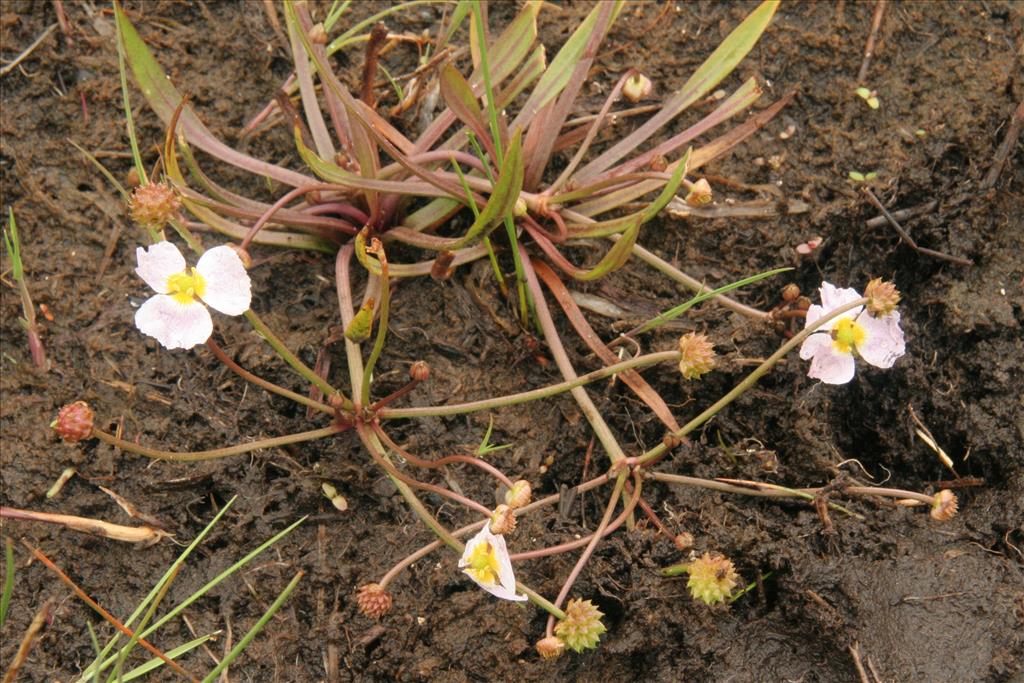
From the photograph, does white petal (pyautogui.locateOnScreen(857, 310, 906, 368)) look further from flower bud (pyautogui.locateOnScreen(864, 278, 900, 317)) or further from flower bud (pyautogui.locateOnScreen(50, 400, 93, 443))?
flower bud (pyautogui.locateOnScreen(50, 400, 93, 443))

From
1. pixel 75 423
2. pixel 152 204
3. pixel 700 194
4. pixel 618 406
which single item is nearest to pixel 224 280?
pixel 152 204

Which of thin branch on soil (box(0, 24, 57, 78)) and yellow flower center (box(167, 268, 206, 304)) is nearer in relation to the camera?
yellow flower center (box(167, 268, 206, 304))

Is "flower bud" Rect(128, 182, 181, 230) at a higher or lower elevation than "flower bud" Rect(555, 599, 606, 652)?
higher

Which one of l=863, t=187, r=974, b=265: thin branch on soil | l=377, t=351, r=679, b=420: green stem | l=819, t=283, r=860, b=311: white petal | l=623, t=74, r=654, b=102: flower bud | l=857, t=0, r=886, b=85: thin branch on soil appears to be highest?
l=857, t=0, r=886, b=85: thin branch on soil

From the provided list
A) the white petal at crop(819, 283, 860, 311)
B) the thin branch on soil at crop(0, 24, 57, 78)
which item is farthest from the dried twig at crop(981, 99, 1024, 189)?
the thin branch on soil at crop(0, 24, 57, 78)

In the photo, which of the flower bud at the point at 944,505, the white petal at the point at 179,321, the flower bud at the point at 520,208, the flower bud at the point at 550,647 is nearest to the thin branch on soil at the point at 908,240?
the flower bud at the point at 944,505

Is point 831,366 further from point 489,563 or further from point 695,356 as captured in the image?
point 489,563

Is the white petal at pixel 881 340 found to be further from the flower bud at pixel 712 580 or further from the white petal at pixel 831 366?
the flower bud at pixel 712 580
